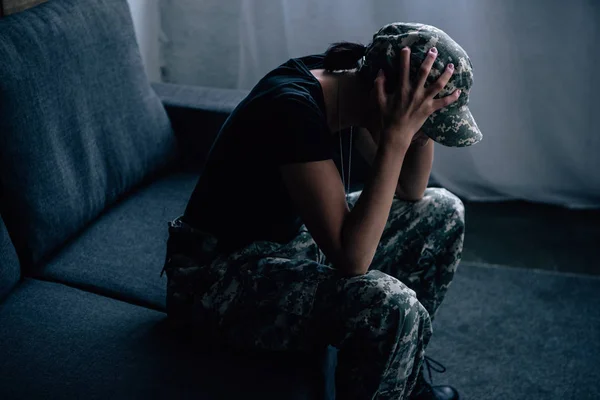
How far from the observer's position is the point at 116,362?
1.22 metres

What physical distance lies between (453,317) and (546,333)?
0.79 ft

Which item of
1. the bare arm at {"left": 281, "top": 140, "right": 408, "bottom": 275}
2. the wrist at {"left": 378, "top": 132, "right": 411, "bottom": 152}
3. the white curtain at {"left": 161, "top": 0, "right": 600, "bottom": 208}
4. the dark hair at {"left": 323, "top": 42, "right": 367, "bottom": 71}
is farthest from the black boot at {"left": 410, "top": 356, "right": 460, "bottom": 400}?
the white curtain at {"left": 161, "top": 0, "right": 600, "bottom": 208}

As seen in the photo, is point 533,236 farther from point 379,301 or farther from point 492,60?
point 379,301

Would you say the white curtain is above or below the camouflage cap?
below

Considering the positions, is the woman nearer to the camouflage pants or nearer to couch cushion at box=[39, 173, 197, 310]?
the camouflage pants

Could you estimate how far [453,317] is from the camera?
1.94 m

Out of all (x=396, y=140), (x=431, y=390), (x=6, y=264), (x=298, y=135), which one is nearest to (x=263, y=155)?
(x=298, y=135)

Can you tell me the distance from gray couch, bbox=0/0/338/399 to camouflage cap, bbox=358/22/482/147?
18.0 inches

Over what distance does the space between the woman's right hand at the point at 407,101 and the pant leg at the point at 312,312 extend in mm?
245

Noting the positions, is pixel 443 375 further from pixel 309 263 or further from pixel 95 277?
pixel 95 277

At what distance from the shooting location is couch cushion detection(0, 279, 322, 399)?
1.16 meters

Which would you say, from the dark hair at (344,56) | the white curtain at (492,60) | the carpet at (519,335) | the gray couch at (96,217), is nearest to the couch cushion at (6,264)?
the gray couch at (96,217)

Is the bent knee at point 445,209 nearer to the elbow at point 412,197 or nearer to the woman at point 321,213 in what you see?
the elbow at point 412,197

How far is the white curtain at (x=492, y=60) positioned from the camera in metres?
2.28
